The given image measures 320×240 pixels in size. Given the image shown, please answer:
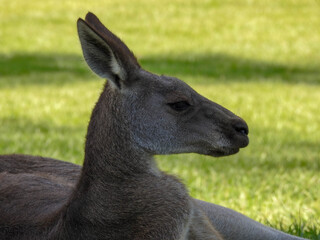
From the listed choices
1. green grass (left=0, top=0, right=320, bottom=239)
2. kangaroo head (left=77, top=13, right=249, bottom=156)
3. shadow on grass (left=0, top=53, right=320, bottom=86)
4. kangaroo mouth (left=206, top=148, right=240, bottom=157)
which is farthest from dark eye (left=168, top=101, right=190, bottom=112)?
shadow on grass (left=0, top=53, right=320, bottom=86)

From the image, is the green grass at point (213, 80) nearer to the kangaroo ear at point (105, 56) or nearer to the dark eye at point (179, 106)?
the dark eye at point (179, 106)

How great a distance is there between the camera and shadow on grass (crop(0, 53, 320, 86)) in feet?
46.3

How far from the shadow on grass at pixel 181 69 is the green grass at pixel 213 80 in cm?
2

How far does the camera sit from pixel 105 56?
3.53m

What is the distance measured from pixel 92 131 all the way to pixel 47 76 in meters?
10.7

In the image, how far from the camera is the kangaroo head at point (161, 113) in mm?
3541

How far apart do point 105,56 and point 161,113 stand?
0.39 meters

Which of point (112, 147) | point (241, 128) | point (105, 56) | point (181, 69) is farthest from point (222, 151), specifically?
point (181, 69)

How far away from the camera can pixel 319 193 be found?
5.87m

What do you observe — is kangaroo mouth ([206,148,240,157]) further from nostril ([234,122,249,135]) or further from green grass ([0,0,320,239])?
green grass ([0,0,320,239])

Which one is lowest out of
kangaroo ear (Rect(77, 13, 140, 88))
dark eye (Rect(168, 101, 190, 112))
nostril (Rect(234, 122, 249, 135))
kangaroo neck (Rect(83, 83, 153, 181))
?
kangaroo neck (Rect(83, 83, 153, 181))

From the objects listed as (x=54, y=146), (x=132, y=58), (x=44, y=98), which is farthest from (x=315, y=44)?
(x=132, y=58)

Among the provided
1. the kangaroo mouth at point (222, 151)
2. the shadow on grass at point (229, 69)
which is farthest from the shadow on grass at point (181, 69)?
the kangaroo mouth at point (222, 151)

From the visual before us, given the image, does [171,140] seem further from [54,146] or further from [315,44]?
[315,44]
